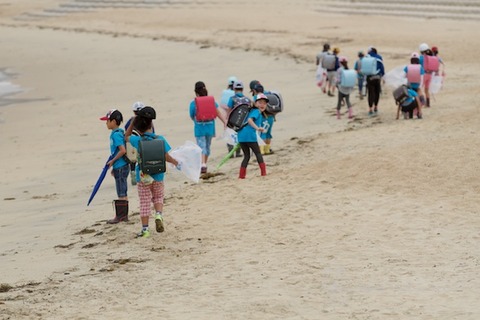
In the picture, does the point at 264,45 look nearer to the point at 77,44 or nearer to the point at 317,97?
the point at 77,44

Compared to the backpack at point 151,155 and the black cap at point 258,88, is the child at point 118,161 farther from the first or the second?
the black cap at point 258,88

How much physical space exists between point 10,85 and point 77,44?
11144mm

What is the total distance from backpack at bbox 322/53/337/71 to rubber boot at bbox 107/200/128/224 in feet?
38.6

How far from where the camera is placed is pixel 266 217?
1327cm

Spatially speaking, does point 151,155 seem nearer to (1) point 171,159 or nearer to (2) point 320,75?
(1) point 171,159

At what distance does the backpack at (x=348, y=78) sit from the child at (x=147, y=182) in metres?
9.55

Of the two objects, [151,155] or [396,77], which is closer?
[151,155]

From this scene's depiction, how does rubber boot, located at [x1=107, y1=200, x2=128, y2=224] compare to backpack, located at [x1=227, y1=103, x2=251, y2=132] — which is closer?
rubber boot, located at [x1=107, y1=200, x2=128, y2=224]

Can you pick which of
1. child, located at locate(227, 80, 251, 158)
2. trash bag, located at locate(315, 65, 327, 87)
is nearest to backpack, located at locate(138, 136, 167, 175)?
child, located at locate(227, 80, 251, 158)

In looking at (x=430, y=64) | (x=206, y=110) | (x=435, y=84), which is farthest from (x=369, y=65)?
(x=206, y=110)

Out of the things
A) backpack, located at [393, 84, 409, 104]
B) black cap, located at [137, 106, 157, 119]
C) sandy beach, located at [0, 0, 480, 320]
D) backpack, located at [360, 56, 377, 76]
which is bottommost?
sandy beach, located at [0, 0, 480, 320]

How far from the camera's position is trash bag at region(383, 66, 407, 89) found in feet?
70.5

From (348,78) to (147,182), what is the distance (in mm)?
10090

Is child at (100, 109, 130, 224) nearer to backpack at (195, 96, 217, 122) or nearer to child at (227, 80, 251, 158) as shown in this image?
backpack at (195, 96, 217, 122)
